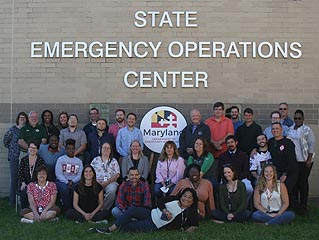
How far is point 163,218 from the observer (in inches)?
302

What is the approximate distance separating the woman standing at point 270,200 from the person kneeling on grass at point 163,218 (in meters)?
1.27

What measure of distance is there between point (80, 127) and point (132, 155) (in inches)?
84.3

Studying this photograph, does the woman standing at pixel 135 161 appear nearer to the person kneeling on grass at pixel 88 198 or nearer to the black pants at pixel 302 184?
the person kneeling on grass at pixel 88 198

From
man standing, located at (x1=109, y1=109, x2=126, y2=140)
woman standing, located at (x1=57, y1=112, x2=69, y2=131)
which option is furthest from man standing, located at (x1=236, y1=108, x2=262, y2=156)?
woman standing, located at (x1=57, y1=112, x2=69, y2=131)

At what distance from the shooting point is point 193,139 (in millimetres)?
9805

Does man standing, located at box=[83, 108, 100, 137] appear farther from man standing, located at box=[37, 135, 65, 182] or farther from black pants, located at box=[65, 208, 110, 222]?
black pants, located at box=[65, 208, 110, 222]

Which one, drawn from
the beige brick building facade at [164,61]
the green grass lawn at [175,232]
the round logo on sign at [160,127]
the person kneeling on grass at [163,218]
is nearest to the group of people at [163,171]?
the person kneeling on grass at [163,218]

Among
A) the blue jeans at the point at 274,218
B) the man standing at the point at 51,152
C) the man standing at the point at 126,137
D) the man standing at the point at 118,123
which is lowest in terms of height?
the blue jeans at the point at 274,218

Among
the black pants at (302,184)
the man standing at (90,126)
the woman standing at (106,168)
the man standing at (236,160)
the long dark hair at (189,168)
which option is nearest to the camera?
the long dark hair at (189,168)

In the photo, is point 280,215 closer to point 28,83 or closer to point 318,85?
point 318,85

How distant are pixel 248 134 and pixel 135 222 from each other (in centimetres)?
326

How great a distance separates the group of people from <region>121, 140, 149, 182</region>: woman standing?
19 mm

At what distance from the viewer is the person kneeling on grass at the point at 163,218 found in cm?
763

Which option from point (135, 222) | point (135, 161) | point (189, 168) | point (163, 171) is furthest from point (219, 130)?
point (135, 222)
